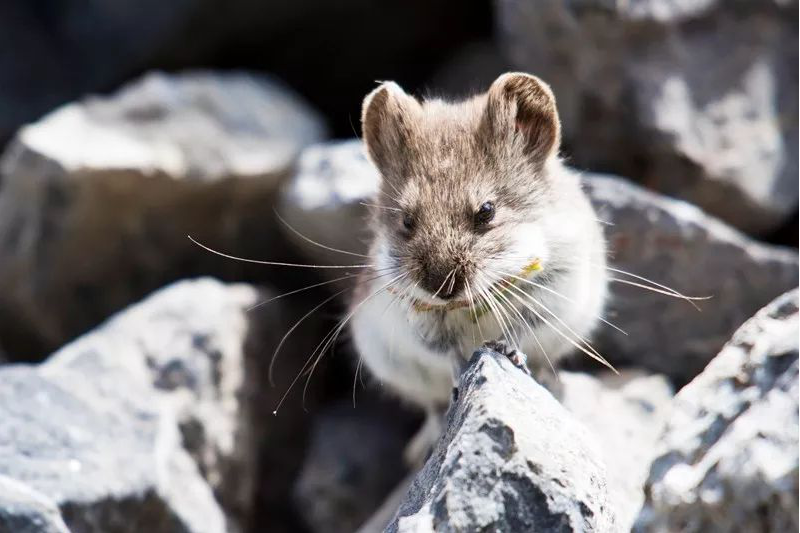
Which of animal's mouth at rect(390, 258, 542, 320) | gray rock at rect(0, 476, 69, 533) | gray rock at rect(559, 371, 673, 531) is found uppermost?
animal's mouth at rect(390, 258, 542, 320)

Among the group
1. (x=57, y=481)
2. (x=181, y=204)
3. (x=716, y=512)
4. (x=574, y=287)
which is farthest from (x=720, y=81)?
(x=57, y=481)

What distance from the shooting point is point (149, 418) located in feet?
14.4

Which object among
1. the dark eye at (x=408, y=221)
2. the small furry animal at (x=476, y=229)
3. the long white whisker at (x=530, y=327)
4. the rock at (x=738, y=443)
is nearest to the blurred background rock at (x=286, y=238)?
the long white whisker at (x=530, y=327)

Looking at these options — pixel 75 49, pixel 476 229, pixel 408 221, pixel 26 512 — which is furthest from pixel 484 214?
pixel 75 49

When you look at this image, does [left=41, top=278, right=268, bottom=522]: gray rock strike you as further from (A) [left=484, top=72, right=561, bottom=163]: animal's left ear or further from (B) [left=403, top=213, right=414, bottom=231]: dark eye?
(A) [left=484, top=72, right=561, bottom=163]: animal's left ear

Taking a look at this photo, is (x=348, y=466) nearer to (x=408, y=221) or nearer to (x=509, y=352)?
(x=408, y=221)

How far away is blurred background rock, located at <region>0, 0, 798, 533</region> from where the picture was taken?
4699mm

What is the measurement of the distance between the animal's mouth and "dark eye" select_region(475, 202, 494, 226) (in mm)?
218

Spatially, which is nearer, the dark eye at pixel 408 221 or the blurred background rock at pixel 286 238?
the dark eye at pixel 408 221

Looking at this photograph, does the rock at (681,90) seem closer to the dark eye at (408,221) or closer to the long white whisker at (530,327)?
the long white whisker at (530,327)

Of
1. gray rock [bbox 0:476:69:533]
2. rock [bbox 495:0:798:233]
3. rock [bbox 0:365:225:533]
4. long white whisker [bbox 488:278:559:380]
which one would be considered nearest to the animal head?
long white whisker [bbox 488:278:559:380]

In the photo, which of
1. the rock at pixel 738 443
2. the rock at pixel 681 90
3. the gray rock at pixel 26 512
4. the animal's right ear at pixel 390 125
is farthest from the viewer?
the rock at pixel 681 90

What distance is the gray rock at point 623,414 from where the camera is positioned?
411 cm

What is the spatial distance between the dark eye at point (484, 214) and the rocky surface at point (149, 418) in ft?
5.17
